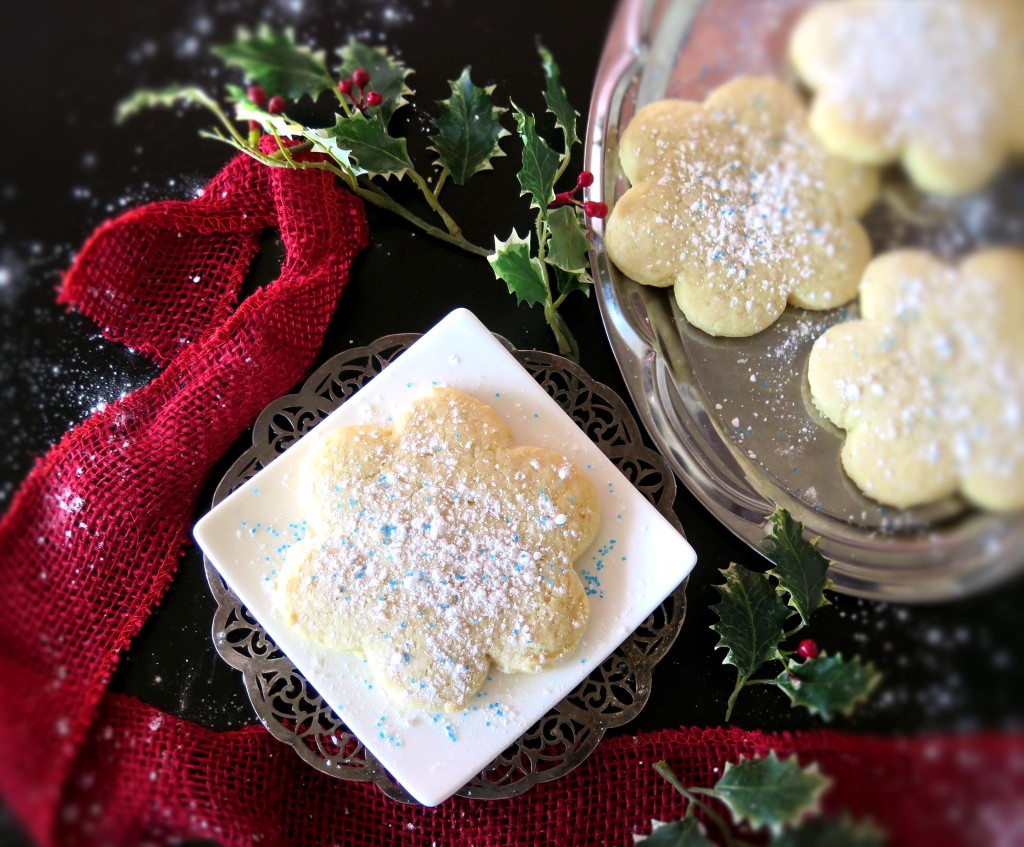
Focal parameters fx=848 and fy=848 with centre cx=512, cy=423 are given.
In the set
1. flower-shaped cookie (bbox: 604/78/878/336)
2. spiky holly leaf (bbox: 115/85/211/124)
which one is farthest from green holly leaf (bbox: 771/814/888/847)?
spiky holly leaf (bbox: 115/85/211/124)

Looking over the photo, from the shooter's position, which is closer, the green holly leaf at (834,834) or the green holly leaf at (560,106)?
the green holly leaf at (834,834)

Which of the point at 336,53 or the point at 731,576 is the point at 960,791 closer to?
the point at 731,576

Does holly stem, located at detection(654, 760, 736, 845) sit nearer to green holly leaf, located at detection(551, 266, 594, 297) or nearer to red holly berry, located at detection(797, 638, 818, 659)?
red holly berry, located at detection(797, 638, 818, 659)

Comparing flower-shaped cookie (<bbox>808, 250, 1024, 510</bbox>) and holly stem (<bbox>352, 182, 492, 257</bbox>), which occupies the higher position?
holly stem (<bbox>352, 182, 492, 257</bbox>)

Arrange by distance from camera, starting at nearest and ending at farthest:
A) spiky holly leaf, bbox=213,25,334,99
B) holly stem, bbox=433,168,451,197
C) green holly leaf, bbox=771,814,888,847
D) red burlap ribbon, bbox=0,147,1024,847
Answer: green holly leaf, bbox=771,814,888,847 < spiky holly leaf, bbox=213,25,334,99 < red burlap ribbon, bbox=0,147,1024,847 < holly stem, bbox=433,168,451,197

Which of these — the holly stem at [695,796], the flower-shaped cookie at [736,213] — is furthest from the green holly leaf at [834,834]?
the flower-shaped cookie at [736,213]

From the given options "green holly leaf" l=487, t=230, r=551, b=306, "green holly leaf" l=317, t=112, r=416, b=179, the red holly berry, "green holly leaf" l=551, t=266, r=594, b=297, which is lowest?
the red holly berry

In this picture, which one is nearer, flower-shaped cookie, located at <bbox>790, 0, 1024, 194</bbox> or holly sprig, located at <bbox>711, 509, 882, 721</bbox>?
flower-shaped cookie, located at <bbox>790, 0, 1024, 194</bbox>

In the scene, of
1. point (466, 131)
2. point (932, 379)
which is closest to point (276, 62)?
point (466, 131)

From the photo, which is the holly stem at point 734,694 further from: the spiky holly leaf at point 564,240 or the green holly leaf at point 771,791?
the spiky holly leaf at point 564,240
